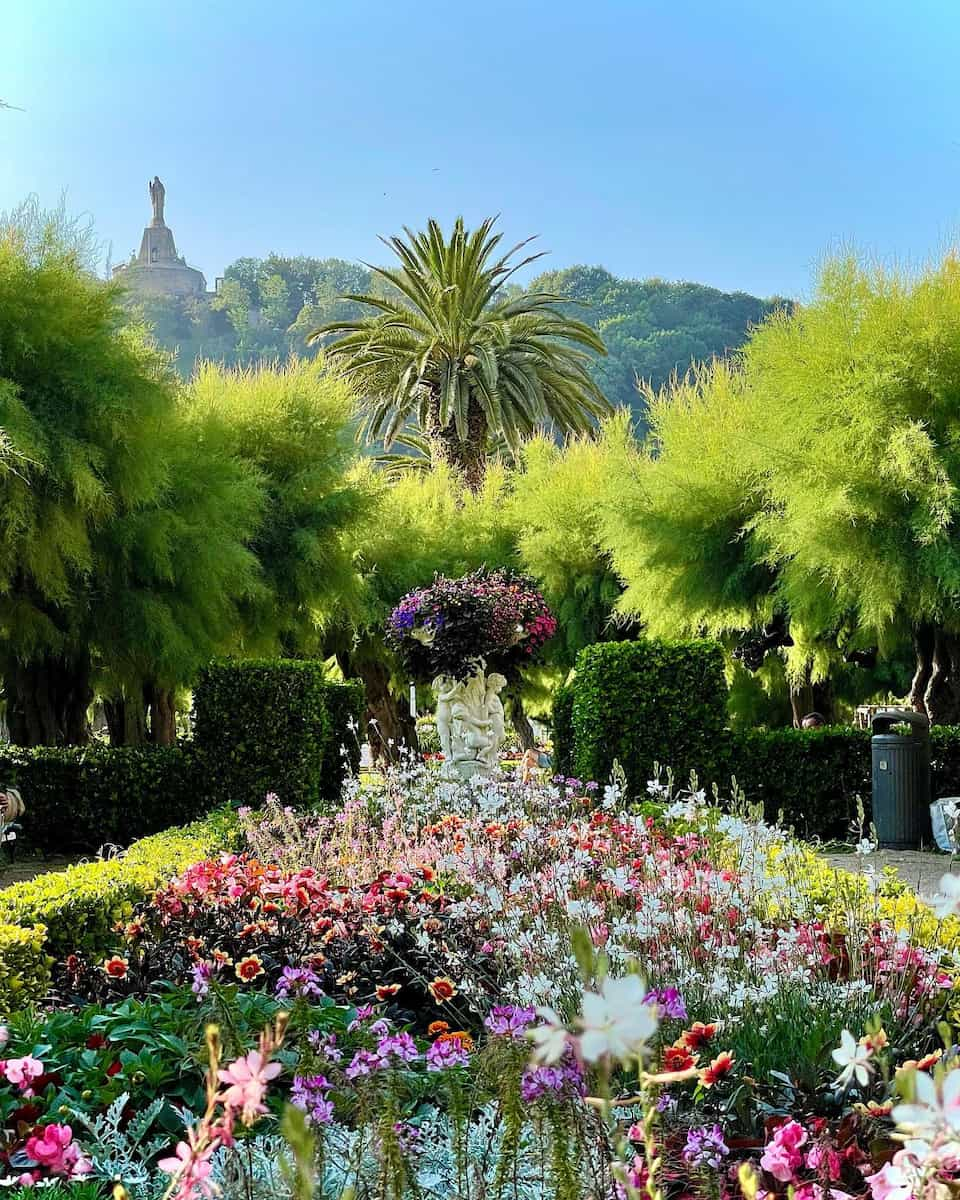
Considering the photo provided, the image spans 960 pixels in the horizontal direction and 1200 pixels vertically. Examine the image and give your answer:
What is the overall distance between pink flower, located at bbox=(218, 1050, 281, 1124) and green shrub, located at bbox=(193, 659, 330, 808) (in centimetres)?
846

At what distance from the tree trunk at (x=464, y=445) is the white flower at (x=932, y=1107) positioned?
19908 millimetres

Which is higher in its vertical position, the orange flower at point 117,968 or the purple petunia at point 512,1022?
the purple petunia at point 512,1022

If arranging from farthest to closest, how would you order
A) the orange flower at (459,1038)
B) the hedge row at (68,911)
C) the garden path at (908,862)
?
the garden path at (908,862), the hedge row at (68,911), the orange flower at (459,1038)

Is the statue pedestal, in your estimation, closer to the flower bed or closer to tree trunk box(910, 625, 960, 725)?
the flower bed

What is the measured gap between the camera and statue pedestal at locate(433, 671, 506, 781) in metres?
10.0

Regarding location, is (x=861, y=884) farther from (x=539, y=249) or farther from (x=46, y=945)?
(x=539, y=249)

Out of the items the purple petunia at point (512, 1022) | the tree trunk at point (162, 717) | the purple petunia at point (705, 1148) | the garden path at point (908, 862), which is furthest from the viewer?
the tree trunk at point (162, 717)

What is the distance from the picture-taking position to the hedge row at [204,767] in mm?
9523

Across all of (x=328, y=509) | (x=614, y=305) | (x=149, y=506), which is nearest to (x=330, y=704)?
(x=149, y=506)

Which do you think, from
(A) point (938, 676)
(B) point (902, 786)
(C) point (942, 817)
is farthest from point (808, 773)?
(A) point (938, 676)

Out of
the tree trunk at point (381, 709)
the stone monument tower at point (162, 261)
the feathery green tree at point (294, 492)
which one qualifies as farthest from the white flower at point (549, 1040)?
the stone monument tower at point (162, 261)

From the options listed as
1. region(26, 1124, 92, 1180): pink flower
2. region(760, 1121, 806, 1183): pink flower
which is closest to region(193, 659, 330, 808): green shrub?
region(26, 1124, 92, 1180): pink flower

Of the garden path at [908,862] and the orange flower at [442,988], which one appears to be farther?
the garden path at [908,862]

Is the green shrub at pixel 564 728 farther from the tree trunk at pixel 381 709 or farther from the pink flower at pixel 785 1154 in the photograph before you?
the tree trunk at pixel 381 709
